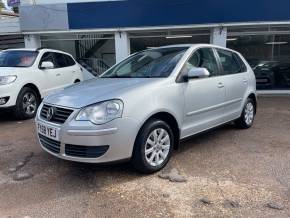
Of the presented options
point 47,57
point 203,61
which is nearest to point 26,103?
point 47,57

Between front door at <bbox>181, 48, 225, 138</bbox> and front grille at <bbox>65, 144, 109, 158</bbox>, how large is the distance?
1306 millimetres

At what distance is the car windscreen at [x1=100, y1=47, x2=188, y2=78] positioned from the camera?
476cm

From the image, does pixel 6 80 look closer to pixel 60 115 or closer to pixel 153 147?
pixel 60 115

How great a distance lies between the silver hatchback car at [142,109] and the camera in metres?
3.81

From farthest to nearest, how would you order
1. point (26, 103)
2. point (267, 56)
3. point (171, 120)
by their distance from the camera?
point (267, 56) → point (26, 103) → point (171, 120)

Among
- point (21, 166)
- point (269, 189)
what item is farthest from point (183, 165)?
point (21, 166)

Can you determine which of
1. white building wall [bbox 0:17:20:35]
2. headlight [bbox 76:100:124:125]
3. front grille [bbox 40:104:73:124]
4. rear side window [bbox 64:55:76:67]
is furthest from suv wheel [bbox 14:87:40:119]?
white building wall [bbox 0:17:20:35]

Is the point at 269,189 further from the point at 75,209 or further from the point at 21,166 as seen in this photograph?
the point at 21,166

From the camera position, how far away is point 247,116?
6496 mm

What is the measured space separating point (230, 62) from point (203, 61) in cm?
101

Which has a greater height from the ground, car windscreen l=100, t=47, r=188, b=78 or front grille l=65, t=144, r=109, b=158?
car windscreen l=100, t=47, r=188, b=78

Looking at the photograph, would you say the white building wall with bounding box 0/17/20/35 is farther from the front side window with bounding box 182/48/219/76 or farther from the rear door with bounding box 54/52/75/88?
the front side window with bounding box 182/48/219/76

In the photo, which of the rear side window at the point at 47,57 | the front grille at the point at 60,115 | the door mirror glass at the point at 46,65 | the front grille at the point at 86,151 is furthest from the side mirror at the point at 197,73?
the rear side window at the point at 47,57

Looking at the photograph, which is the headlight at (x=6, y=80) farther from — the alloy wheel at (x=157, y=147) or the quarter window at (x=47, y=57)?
the alloy wheel at (x=157, y=147)
